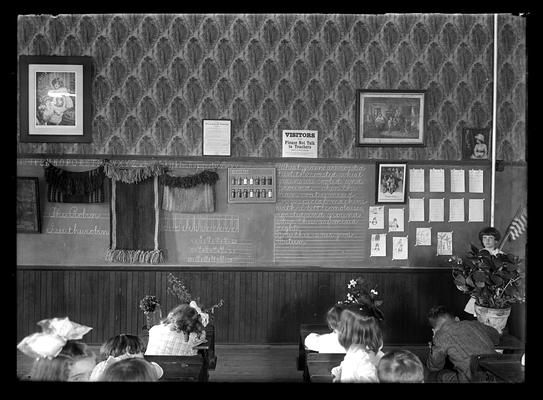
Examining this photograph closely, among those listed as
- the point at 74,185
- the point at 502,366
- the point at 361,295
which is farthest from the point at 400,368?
the point at 74,185

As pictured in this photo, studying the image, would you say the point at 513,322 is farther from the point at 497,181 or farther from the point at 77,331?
the point at 77,331

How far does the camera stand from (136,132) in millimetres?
5910

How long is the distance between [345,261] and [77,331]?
3.62m

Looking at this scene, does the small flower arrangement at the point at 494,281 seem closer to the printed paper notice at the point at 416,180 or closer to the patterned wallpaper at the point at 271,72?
the printed paper notice at the point at 416,180

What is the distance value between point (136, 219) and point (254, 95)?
1.77 meters

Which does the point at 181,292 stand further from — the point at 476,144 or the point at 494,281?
the point at 476,144

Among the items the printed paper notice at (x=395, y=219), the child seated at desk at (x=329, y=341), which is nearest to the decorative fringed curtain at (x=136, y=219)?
the child seated at desk at (x=329, y=341)

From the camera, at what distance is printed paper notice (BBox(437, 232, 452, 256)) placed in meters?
6.07

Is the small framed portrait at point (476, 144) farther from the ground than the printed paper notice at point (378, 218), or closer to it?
farther from the ground

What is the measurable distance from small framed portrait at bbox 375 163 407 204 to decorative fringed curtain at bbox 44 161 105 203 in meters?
2.85

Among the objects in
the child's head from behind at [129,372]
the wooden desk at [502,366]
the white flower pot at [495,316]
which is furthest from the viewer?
the white flower pot at [495,316]

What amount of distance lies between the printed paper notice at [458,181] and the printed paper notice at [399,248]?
751 mm

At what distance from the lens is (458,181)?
6.08 metres

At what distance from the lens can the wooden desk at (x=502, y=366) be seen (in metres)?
3.18
